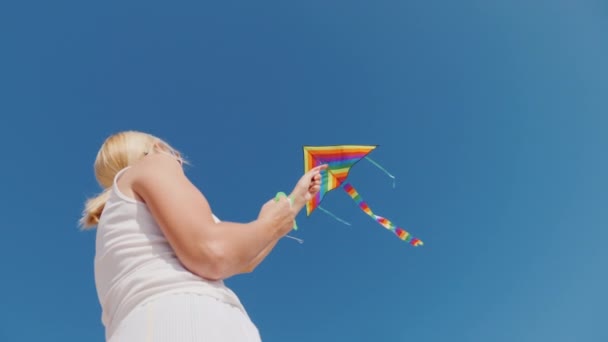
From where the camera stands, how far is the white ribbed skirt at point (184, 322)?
1171mm

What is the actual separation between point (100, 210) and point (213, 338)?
2.72 ft

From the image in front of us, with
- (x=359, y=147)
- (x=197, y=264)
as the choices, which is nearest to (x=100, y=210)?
(x=197, y=264)

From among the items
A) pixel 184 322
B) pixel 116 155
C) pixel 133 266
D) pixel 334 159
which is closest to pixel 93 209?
pixel 116 155

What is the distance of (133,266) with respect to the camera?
1.40 metres

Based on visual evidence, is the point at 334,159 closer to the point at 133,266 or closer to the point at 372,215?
the point at 372,215

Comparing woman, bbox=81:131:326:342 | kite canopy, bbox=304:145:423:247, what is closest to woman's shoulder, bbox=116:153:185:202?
woman, bbox=81:131:326:342

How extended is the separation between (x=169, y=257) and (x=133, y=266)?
11 cm

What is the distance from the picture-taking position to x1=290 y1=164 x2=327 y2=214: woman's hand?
1.83 m

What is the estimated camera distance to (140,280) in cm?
135

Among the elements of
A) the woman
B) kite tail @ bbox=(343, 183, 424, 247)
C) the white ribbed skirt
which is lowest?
the white ribbed skirt

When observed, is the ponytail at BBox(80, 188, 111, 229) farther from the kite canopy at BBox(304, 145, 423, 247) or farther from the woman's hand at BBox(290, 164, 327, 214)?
the kite canopy at BBox(304, 145, 423, 247)

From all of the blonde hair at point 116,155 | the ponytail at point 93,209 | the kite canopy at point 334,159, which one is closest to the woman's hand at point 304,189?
the blonde hair at point 116,155

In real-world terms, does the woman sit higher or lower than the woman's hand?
lower

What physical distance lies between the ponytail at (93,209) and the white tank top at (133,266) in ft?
0.65
